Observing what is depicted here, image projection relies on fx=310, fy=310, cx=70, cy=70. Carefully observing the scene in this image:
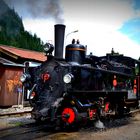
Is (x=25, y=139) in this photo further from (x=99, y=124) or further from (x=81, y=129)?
(x=99, y=124)

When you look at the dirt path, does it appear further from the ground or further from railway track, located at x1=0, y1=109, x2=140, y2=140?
railway track, located at x1=0, y1=109, x2=140, y2=140

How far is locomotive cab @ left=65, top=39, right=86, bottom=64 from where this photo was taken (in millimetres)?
11281

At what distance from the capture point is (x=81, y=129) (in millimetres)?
10625

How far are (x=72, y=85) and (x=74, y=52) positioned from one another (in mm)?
1379

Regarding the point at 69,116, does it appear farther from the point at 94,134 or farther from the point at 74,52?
the point at 74,52

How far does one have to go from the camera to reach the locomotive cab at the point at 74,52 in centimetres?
1128

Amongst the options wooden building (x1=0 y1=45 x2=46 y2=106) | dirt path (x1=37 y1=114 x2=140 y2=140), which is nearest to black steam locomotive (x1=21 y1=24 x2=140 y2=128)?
dirt path (x1=37 y1=114 x2=140 y2=140)

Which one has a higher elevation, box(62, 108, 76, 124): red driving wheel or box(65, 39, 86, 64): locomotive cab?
box(65, 39, 86, 64): locomotive cab

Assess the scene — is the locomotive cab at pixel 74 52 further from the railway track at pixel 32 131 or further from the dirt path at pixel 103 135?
the dirt path at pixel 103 135

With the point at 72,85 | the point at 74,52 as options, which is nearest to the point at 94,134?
the point at 72,85

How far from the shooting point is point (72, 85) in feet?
34.7

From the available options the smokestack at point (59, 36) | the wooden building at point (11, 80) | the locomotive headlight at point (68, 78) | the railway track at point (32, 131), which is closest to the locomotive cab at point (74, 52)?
the smokestack at point (59, 36)

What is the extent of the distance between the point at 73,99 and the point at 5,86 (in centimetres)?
821

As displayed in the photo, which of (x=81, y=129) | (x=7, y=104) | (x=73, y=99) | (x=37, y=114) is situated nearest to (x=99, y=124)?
(x=81, y=129)
